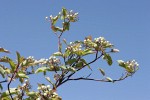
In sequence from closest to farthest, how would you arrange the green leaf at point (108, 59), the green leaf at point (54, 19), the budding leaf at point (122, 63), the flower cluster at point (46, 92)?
1. the flower cluster at point (46, 92)
2. the green leaf at point (108, 59)
3. the budding leaf at point (122, 63)
4. the green leaf at point (54, 19)

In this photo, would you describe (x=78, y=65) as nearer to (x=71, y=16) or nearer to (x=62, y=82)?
(x=62, y=82)

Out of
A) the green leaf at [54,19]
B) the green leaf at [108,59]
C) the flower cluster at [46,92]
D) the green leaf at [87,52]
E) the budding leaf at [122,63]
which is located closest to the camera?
the flower cluster at [46,92]

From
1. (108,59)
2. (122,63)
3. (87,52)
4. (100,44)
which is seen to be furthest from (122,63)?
(87,52)

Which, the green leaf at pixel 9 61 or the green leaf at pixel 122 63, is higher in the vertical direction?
the green leaf at pixel 122 63

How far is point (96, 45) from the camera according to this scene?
6.31 metres

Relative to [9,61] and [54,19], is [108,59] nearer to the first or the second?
[54,19]

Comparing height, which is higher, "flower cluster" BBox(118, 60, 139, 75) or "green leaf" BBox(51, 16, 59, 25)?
"green leaf" BBox(51, 16, 59, 25)

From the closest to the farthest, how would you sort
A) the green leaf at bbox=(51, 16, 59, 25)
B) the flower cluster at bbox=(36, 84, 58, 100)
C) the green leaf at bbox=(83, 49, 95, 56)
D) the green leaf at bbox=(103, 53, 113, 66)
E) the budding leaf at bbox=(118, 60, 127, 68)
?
the flower cluster at bbox=(36, 84, 58, 100), the green leaf at bbox=(83, 49, 95, 56), the green leaf at bbox=(103, 53, 113, 66), the budding leaf at bbox=(118, 60, 127, 68), the green leaf at bbox=(51, 16, 59, 25)

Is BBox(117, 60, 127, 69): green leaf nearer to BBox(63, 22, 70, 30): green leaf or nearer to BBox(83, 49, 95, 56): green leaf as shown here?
BBox(83, 49, 95, 56): green leaf

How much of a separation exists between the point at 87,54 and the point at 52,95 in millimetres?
1254

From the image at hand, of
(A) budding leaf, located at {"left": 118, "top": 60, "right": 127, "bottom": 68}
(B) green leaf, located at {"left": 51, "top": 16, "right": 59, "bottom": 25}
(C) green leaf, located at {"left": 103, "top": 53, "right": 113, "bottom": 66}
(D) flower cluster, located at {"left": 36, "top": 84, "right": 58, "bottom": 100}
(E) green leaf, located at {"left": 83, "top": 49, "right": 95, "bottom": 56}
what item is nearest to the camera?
(D) flower cluster, located at {"left": 36, "top": 84, "right": 58, "bottom": 100}

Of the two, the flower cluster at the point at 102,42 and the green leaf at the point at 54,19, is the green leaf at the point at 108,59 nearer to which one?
the flower cluster at the point at 102,42

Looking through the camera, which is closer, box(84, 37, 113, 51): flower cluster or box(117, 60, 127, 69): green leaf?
box(84, 37, 113, 51): flower cluster

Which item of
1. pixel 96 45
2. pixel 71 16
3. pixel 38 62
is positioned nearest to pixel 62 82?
pixel 38 62
